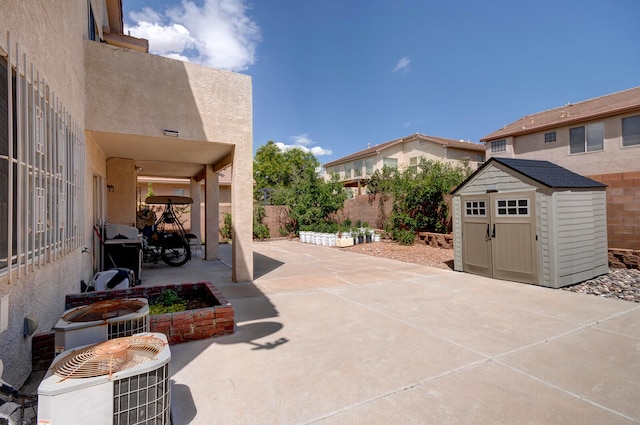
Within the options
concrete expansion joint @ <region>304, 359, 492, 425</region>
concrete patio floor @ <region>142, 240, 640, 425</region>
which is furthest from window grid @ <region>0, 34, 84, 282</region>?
concrete expansion joint @ <region>304, 359, 492, 425</region>

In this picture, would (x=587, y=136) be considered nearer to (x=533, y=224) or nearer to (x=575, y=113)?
(x=575, y=113)

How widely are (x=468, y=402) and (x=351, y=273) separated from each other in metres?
5.31

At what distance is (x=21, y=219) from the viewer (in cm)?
239

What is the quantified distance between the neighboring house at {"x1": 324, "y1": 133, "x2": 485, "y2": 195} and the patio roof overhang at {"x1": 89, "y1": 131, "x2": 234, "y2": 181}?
13129mm

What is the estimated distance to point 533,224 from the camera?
20.1 ft

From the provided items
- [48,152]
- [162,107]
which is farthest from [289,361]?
[162,107]

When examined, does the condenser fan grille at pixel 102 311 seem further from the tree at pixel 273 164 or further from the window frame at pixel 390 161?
the tree at pixel 273 164

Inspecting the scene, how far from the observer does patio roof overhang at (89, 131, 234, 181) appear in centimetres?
617

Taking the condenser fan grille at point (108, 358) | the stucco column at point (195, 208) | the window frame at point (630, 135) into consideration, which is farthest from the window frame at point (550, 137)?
the condenser fan grille at point (108, 358)

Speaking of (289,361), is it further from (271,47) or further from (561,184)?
(271,47)

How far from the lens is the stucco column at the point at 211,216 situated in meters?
10.1

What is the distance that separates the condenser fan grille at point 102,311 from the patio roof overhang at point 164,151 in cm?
405

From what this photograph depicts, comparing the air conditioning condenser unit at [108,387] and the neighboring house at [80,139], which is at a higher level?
the neighboring house at [80,139]

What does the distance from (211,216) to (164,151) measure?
10.8 ft
